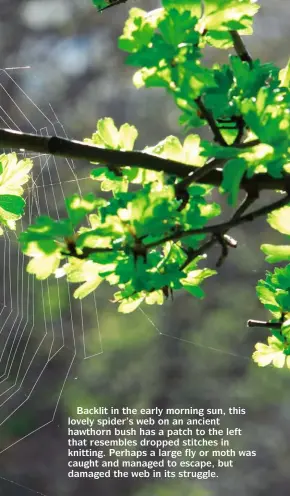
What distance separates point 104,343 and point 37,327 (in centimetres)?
20

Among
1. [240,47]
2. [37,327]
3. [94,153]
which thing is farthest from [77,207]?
[37,327]

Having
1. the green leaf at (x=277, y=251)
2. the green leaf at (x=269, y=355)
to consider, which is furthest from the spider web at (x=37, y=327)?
the green leaf at (x=277, y=251)

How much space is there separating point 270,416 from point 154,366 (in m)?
0.36

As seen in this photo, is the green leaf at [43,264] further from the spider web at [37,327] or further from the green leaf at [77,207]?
the spider web at [37,327]

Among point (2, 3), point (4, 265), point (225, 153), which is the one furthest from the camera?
point (2, 3)

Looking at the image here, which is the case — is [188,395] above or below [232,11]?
below

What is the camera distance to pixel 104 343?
1887 millimetres

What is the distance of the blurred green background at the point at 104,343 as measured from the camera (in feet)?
6.00

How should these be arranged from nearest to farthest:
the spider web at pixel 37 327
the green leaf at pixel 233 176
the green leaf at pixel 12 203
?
1. the green leaf at pixel 233 176
2. the green leaf at pixel 12 203
3. the spider web at pixel 37 327

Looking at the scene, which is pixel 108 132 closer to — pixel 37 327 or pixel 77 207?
pixel 77 207

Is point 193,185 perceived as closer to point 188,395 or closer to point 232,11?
point 232,11

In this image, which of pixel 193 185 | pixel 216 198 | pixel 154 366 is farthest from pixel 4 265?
pixel 193 185

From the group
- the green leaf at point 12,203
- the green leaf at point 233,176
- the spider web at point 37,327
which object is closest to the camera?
the green leaf at point 233,176

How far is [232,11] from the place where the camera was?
0.31 m
